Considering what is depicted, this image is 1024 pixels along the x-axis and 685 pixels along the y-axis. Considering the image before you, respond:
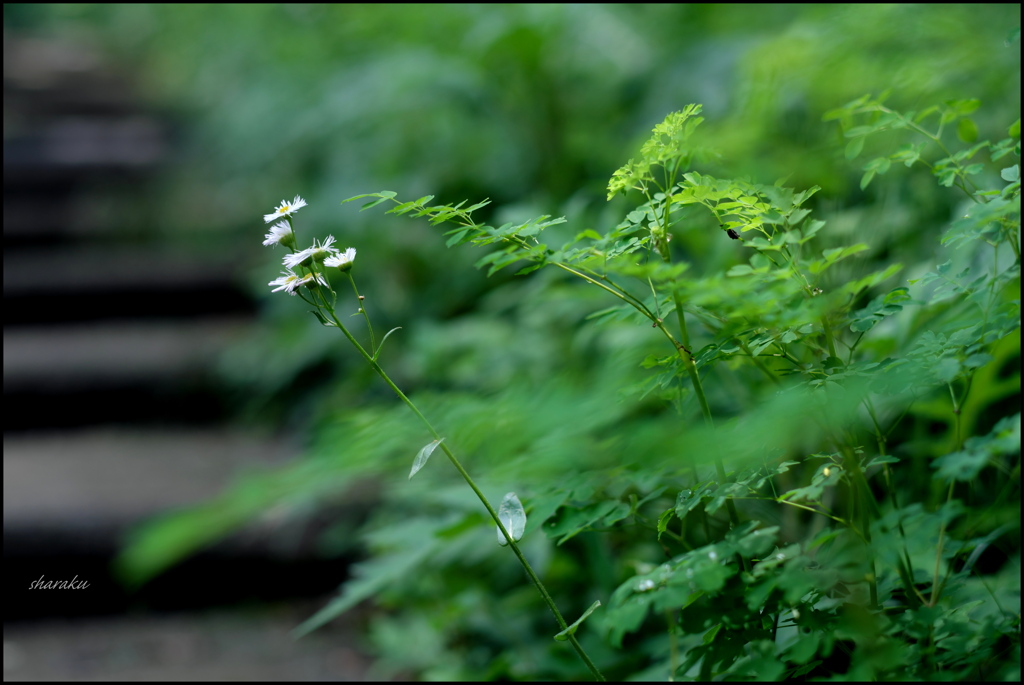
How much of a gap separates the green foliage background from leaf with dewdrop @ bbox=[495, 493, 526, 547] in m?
0.02

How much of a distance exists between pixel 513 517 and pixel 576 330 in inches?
36.1

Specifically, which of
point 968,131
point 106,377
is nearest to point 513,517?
point 968,131

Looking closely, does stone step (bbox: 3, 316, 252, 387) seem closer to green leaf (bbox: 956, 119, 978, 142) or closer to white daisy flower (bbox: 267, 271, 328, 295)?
white daisy flower (bbox: 267, 271, 328, 295)

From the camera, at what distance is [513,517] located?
1.83 feet

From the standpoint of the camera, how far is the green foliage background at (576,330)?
582 mm

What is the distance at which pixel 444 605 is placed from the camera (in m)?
1.22

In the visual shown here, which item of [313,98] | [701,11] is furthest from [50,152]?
[701,11]

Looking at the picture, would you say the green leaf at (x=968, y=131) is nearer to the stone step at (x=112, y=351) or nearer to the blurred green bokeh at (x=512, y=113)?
the blurred green bokeh at (x=512, y=113)

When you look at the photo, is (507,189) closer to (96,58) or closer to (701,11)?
(701,11)

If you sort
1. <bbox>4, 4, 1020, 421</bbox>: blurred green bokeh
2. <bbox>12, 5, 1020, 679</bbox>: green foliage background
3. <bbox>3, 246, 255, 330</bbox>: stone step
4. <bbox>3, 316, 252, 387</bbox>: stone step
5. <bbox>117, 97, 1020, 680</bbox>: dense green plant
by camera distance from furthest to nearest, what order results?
1. <bbox>3, 246, 255, 330</bbox>: stone step
2. <bbox>3, 316, 252, 387</bbox>: stone step
3. <bbox>4, 4, 1020, 421</bbox>: blurred green bokeh
4. <bbox>12, 5, 1020, 679</bbox>: green foliage background
5. <bbox>117, 97, 1020, 680</bbox>: dense green plant

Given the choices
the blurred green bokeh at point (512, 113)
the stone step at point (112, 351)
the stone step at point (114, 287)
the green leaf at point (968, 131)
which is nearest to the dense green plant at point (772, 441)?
the green leaf at point (968, 131)

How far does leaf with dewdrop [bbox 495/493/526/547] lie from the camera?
54 centimetres

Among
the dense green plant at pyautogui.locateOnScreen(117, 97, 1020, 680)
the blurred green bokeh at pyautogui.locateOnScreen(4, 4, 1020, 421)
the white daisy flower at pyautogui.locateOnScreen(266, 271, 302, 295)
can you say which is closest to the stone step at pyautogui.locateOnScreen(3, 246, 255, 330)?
the blurred green bokeh at pyautogui.locateOnScreen(4, 4, 1020, 421)

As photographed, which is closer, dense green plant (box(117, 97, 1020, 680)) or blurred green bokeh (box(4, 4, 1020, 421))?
dense green plant (box(117, 97, 1020, 680))
